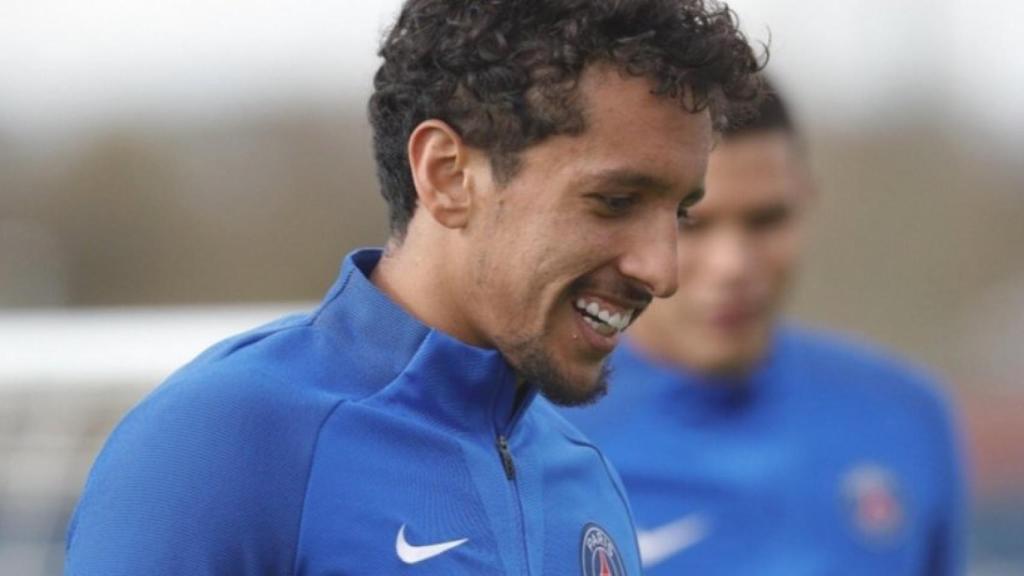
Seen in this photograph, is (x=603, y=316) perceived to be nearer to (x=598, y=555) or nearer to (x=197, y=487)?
(x=598, y=555)

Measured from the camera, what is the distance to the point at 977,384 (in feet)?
89.1

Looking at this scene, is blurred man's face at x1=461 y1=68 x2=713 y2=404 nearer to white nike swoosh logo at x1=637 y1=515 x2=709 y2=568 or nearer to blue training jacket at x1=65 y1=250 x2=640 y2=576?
blue training jacket at x1=65 y1=250 x2=640 y2=576

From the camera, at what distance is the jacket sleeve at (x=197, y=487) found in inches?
94.0

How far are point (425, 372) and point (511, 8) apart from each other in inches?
20.0

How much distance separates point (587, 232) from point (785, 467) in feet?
6.95

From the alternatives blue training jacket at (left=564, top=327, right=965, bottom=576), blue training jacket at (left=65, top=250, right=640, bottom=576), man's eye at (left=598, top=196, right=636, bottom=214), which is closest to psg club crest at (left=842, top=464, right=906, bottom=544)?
blue training jacket at (left=564, top=327, right=965, bottom=576)

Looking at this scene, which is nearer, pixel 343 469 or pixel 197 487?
pixel 197 487

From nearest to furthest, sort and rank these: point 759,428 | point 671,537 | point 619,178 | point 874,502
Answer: point 619,178, point 671,537, point 874,502, point 759,428

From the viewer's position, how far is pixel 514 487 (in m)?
2.76

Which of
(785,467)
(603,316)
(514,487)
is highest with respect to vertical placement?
(603,316)

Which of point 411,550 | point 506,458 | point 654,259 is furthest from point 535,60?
point 411,550

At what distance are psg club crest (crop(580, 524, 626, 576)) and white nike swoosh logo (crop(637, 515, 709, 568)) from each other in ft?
4.96

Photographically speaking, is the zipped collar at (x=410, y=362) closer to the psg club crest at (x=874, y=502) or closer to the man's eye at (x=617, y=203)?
the man's eye at (x=617, y=203)

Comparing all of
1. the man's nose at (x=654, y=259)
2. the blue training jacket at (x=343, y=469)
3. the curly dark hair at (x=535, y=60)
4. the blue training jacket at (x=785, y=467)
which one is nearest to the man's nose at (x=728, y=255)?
the blue training jacket at (x=785, y=467)
